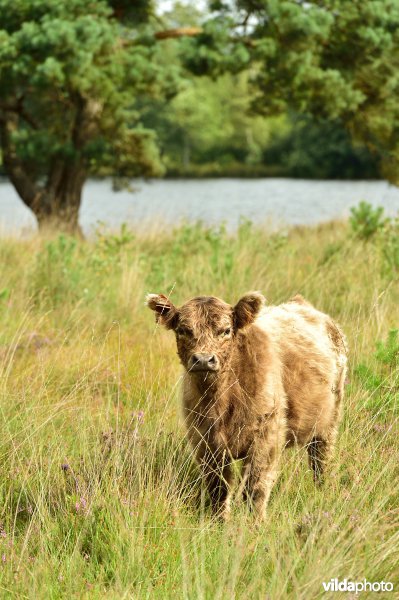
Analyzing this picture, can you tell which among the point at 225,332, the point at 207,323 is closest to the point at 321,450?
the point at 225,332

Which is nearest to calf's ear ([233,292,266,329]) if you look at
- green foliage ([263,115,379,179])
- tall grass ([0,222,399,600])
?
tall grass ([0,222,399,600])

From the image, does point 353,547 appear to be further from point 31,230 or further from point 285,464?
point 31,230

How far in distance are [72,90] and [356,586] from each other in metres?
12.6

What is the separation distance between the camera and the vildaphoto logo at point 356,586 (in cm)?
288

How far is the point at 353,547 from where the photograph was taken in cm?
307

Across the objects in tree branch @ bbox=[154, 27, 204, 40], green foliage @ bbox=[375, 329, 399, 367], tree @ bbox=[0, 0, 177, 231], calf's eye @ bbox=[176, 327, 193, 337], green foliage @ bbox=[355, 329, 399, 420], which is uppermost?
tree branch @ bbox=[154, 27, 204, 40]

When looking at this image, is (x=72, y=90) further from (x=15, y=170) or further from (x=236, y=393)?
(x=236, y=393)

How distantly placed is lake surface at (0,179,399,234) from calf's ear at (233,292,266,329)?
7.61m

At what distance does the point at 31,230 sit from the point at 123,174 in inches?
189

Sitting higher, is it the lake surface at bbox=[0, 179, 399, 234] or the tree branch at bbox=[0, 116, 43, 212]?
the tree branch at bbox=[0, 116, 43, 212]

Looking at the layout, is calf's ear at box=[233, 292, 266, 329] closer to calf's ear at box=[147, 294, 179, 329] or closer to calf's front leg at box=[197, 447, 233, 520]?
calf's ear at box=[147, 294, 179, 329]

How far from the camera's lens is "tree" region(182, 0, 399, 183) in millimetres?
13258

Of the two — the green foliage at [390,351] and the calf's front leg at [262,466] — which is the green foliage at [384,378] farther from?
the calf's front leg at [262,466]

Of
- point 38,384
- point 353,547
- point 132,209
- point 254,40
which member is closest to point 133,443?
point 353,547
